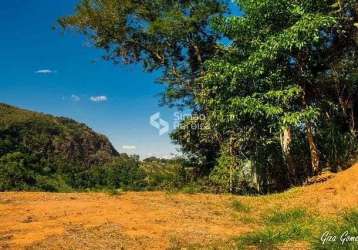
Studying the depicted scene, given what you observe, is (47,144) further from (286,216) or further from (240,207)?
(286,216)

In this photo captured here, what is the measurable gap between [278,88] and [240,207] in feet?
13.4

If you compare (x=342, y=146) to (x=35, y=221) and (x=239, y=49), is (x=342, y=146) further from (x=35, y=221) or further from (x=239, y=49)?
(x=35, y=221)

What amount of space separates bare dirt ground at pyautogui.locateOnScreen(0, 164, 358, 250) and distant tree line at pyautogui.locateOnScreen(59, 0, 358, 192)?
2.42m

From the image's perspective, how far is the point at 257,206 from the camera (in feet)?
30.8

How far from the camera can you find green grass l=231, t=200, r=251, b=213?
29.6 ft

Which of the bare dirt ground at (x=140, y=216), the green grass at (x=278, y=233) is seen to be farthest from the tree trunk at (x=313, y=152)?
the green grass at (x=278, y=233)

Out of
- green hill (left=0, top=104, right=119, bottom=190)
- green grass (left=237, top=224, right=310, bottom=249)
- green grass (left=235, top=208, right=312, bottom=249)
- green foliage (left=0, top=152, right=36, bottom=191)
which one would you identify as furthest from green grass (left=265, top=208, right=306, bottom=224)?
green hill (left=0, top=104, right=119, bottom=190)

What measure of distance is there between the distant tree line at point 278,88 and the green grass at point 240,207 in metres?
2.78

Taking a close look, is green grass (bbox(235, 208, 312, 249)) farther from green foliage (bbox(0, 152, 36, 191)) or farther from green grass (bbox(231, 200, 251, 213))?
green foliage (bbox(0, 152, 36, 191))

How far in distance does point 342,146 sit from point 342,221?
17.3 feet

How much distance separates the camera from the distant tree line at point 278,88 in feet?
38.4

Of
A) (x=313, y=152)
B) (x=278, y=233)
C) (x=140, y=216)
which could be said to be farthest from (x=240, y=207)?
(x=313, y=152)

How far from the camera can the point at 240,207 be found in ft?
30.2

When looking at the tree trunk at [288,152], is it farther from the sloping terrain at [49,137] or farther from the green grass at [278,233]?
the sloping terrain at [49,137]
